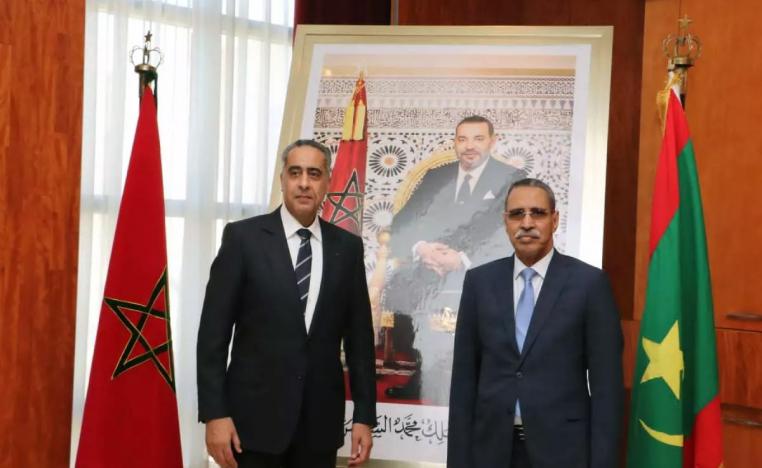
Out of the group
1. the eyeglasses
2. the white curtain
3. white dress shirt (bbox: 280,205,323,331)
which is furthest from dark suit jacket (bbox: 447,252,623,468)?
the white curtain

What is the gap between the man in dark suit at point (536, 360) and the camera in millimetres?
2551

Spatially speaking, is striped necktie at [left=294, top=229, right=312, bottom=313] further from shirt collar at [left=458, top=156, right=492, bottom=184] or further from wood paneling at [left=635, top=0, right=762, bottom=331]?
wood paneling at [left=635, top=0, right=762, bottom=331]

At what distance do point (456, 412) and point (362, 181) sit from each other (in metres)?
1.23

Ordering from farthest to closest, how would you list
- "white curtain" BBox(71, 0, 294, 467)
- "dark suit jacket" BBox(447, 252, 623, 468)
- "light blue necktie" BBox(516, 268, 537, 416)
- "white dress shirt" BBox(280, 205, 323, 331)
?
1. "white curtain" BBox(71, 0, 294, 467)
2. "white dress shirt" BBox(280, 205, 323, 331)
3. "light blue necktie" BBox(516, 268, 537, 416)
4. "dark suit jacket" BBox(447, 252, 623, 468)

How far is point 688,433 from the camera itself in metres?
3.10

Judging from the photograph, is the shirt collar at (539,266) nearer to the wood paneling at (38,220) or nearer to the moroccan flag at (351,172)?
the moroccan flag at (351,172)

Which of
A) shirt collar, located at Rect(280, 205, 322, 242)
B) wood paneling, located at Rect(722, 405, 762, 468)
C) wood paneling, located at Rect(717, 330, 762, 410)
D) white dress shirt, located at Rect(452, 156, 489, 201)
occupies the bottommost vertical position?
wood paneling, located at Rect(722, 405, 762, 468)

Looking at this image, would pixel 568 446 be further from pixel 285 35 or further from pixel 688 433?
pixel 285 35

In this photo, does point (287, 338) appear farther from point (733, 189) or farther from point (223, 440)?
point (733, 189)

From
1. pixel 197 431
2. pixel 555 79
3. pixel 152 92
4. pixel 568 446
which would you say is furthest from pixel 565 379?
pixel 197 431

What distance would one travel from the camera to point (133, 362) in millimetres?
3160

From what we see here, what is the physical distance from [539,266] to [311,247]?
664 mm

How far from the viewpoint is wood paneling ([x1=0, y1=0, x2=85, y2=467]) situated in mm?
3209

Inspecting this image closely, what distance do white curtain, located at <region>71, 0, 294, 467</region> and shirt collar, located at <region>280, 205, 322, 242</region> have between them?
154 centimetres
